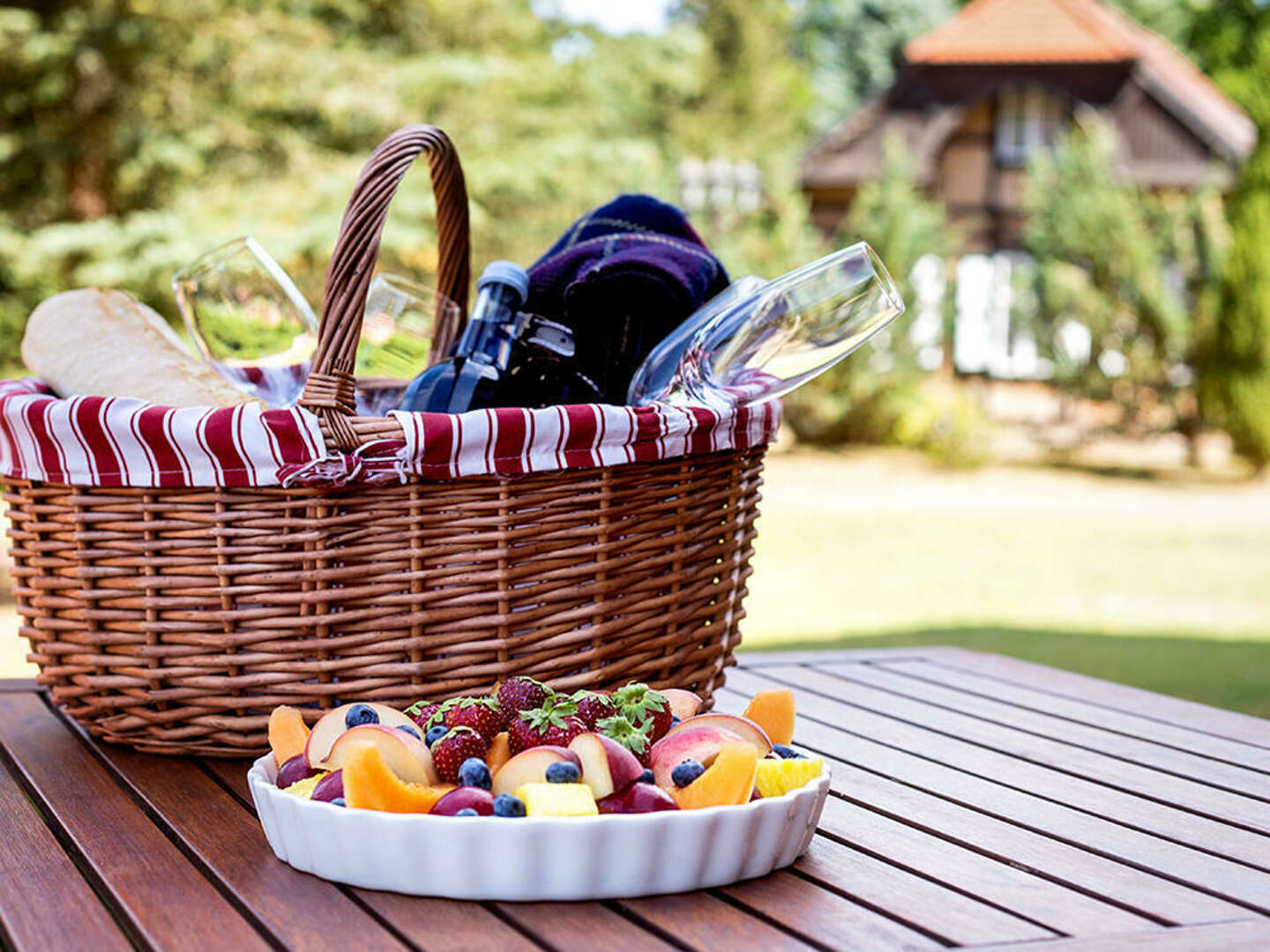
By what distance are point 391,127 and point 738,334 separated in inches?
249

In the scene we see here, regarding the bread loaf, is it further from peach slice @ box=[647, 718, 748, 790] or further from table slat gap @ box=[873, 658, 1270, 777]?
table slat gap @ box=[873, 658, 1270, 777]

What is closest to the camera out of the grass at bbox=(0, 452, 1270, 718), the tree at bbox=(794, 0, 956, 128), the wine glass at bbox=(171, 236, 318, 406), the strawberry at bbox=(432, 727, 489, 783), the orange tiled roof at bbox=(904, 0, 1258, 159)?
the strawberry at bbox=(432, 727, 489, 783)

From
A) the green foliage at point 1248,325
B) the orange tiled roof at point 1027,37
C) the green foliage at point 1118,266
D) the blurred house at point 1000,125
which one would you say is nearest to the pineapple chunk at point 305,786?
the green foliage at point 1248,325

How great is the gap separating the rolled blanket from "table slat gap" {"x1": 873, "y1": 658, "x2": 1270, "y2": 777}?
1.71 feet

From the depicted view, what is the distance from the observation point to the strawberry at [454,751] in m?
0.83

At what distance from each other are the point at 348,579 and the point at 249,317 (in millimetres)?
407

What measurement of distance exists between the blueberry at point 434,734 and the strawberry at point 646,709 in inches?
4.6

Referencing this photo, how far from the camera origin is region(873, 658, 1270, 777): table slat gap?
1.22m

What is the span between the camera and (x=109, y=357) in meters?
1.21

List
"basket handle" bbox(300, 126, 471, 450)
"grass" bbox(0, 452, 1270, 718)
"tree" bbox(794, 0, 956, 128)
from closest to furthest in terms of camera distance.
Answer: "basket handle" bbox(300, 126, 471, 450) < "grass" bbox(0, 452, 1270, 718) < "tree" bbox(794, 0, 956, 128)

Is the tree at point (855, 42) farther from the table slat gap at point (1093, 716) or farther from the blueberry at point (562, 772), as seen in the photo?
the blueberry at point (562, 772)

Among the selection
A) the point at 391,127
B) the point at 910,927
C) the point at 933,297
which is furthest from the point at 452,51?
the point at 910,927

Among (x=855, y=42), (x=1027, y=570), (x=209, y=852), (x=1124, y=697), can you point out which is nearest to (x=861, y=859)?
(x=209, y=852)

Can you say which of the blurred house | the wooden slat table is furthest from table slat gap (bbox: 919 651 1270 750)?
the blurred house
